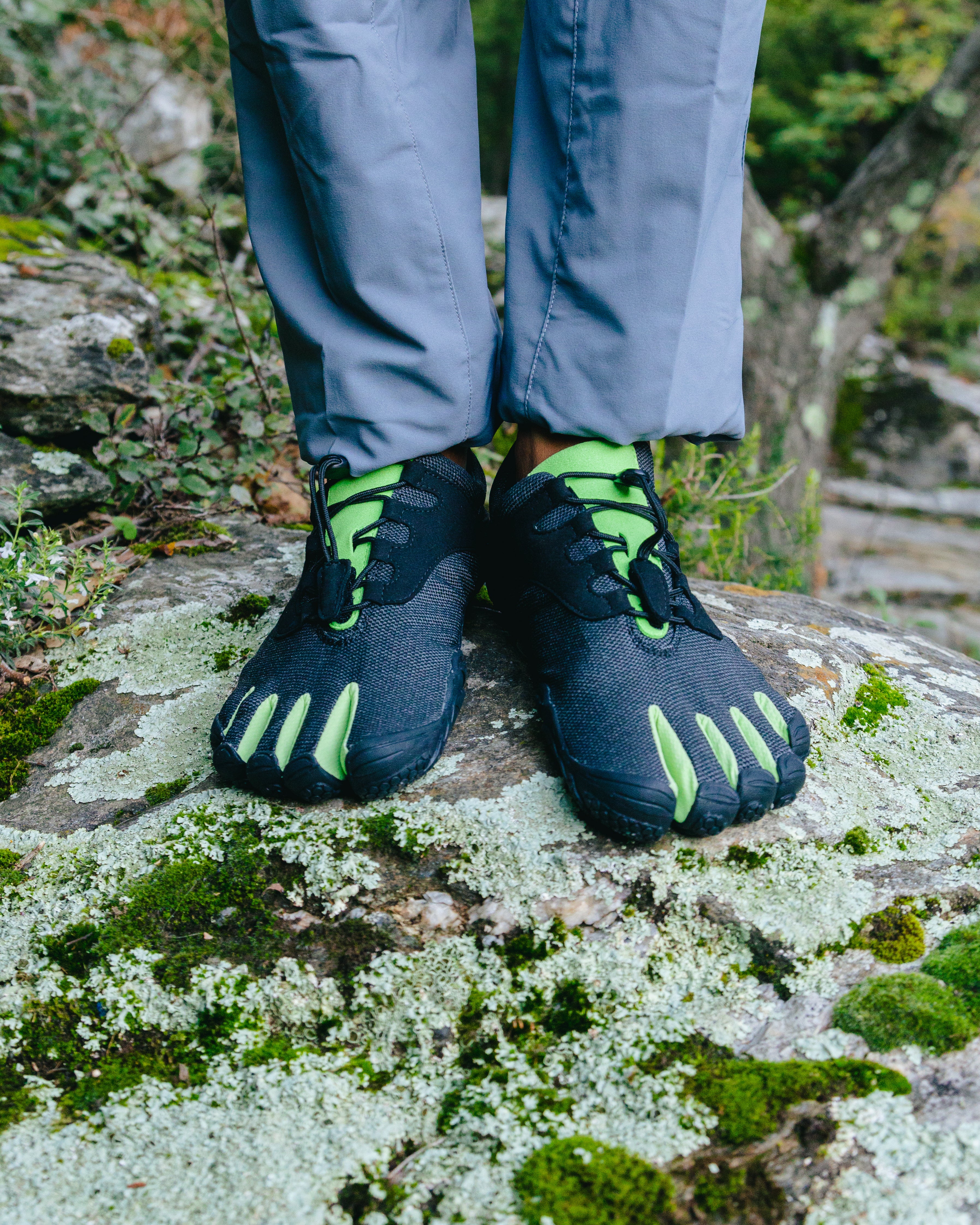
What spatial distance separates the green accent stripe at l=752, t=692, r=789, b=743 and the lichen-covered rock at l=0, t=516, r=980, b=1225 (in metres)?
0.13

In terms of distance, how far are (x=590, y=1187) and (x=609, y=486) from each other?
1.18m

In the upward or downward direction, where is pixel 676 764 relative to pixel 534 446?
downward

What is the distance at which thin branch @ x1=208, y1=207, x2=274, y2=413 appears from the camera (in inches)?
114

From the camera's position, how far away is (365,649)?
1.58 meters

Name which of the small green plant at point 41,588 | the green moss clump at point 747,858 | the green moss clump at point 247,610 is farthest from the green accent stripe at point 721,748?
the small green plant at point 41,588

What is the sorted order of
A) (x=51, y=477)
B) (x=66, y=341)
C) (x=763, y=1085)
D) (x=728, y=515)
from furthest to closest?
1. (x=728, y=515)
2. (x=66, y=341)
3. (x=51, y=477)
4. (x=763, y=1085)

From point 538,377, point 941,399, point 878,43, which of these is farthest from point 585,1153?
point 878,43

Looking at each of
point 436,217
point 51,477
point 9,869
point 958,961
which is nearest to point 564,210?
point 436,217

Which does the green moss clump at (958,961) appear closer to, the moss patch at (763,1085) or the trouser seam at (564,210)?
the moss patch at (763,1085)

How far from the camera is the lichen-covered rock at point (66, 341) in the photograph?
2.63m

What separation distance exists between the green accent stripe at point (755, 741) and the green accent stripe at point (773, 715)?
0.15 ft

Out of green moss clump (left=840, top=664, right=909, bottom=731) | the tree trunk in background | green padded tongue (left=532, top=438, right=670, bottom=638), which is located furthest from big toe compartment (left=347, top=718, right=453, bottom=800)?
the tree trunk in background

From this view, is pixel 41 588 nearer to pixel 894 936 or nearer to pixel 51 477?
pixel 51 477

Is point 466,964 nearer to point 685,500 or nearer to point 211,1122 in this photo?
point 211,1122
